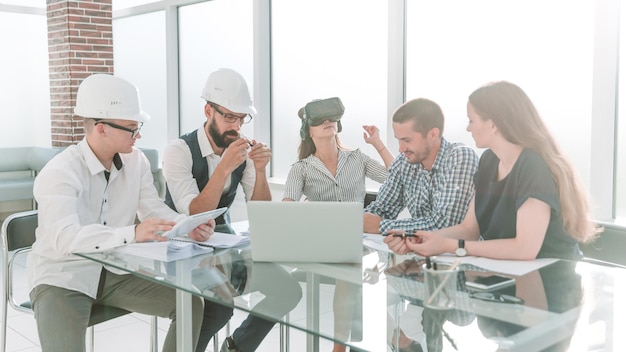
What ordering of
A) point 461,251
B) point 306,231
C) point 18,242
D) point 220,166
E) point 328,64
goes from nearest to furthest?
point 306,231 < point 461,251 < point 18,242 < point 220,166 < point 328,64

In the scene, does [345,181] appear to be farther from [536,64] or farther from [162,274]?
[536,64]

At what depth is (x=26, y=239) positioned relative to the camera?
103 inches

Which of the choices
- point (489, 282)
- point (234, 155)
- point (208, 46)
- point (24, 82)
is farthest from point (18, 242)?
point (24, 82)

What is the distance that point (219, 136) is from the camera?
10.1 feet

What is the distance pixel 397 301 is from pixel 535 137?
89 cm

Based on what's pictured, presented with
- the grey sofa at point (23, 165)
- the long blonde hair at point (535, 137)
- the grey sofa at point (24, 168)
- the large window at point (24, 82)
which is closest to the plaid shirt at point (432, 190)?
the long blonde hair at point (535, 137)

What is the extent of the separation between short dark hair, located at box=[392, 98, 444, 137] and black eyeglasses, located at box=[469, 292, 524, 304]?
3.65 feet

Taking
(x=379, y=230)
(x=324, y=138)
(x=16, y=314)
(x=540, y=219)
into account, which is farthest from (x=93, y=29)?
(x=540, y=219)

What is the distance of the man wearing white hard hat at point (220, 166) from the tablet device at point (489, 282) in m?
1.16

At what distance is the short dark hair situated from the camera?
272 centimetres

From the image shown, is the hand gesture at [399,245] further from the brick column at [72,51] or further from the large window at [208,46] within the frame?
the brick column at [72,51]

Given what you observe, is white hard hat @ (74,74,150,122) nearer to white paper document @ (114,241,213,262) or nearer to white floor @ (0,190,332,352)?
white paper document @ (114,241,213,262)

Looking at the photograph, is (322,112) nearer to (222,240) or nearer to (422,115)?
(422,115)

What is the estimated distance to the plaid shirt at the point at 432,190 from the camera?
2.62 meters
